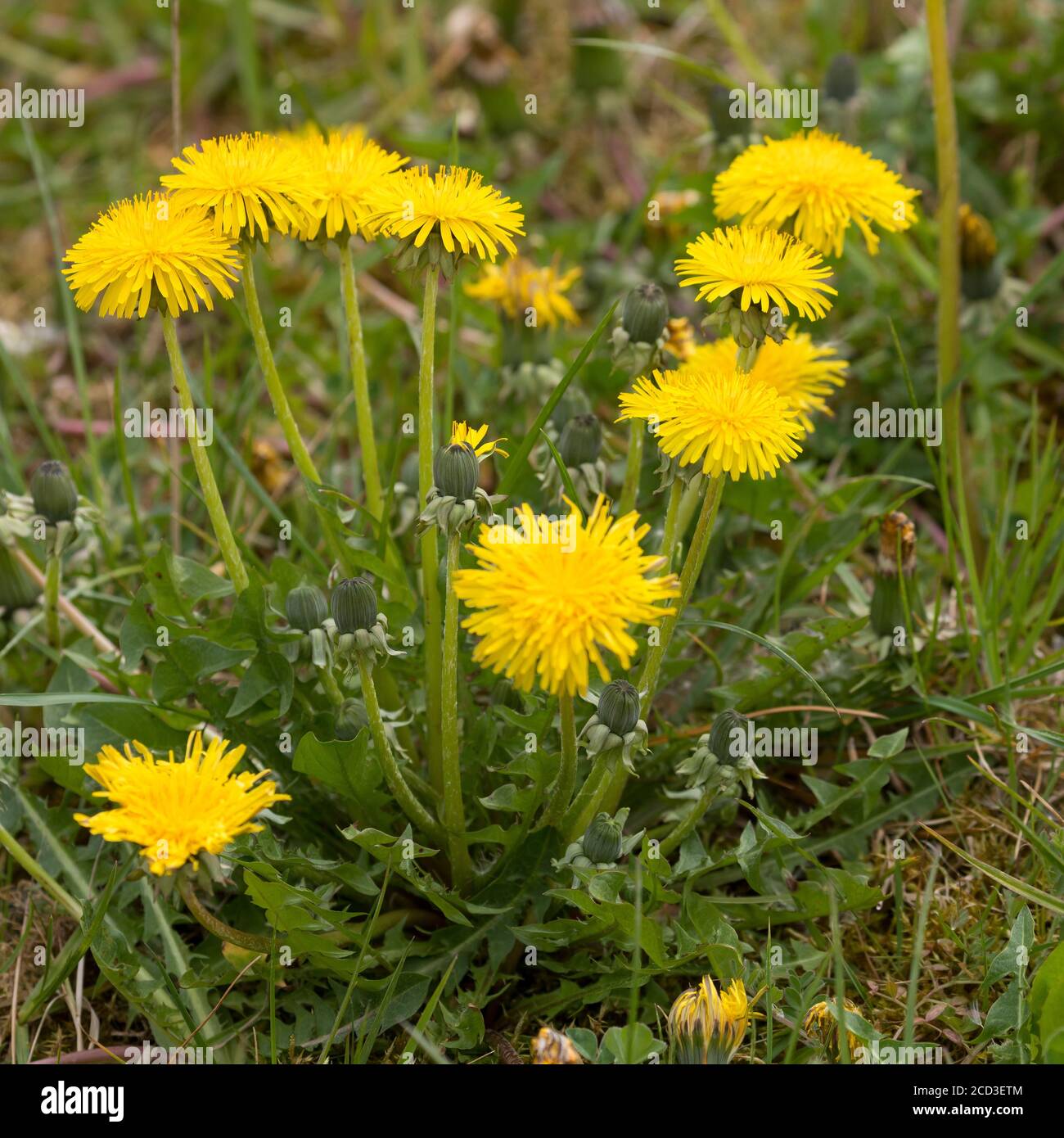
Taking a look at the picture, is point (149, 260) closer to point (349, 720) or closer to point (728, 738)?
point (349, 720)

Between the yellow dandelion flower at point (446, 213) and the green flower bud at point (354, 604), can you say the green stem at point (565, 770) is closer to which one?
the green flower bud at point (354, 604)

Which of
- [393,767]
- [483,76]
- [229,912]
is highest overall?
[483,76]

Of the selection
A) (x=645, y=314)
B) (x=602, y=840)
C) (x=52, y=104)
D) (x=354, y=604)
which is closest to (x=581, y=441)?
(x=645, y=314)

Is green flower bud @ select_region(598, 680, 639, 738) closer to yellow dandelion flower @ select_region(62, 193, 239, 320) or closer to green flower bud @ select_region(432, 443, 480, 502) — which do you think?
green flower bud @ select_region(432, 443, 480, 502)

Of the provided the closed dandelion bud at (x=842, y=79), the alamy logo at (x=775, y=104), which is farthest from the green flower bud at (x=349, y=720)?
the closed dandelion bud at (x=842, y=79)

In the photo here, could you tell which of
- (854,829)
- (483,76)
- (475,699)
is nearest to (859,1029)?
(854,829)

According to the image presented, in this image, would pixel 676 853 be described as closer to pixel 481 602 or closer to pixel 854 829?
pixel 854 829
